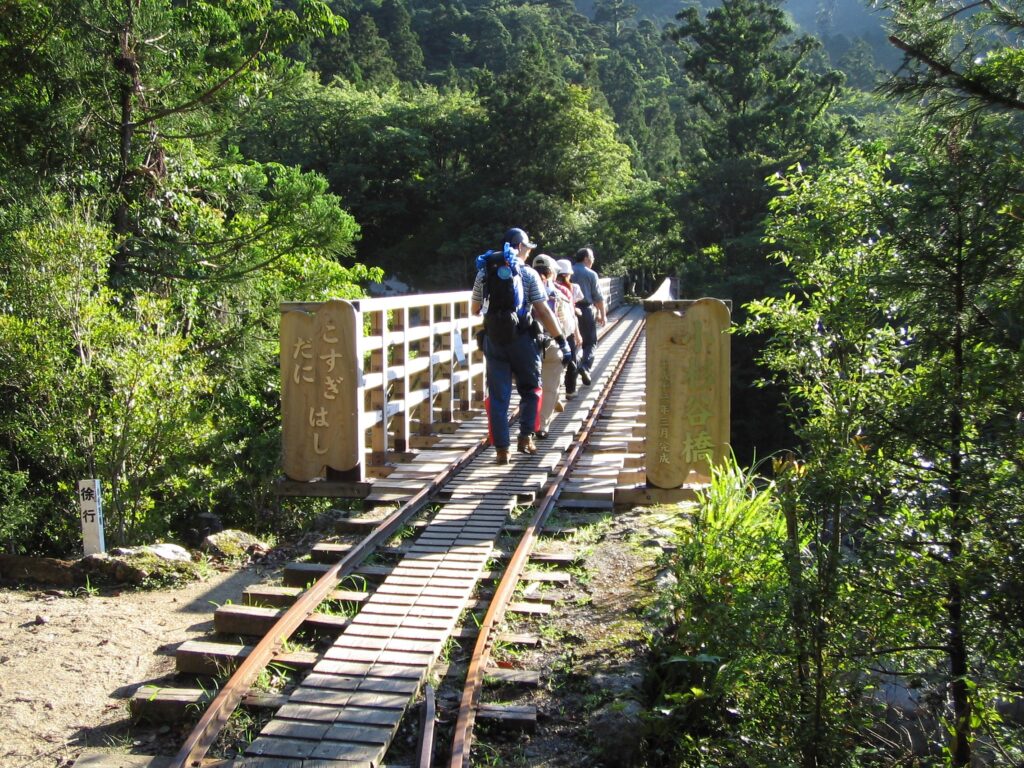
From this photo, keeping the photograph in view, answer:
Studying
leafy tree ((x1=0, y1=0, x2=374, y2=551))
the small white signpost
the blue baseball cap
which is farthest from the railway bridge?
leafy tree ((x1=0, y1=0, x2=374, y2=551))

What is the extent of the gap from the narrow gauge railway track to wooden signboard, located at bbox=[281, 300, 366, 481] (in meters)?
0.77

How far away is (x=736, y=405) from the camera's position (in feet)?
110

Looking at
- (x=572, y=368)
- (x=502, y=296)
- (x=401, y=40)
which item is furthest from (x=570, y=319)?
(x=401, y=40)

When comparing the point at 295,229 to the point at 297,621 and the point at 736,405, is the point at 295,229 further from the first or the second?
the point at 736,405

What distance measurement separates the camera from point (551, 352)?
909 centimetres

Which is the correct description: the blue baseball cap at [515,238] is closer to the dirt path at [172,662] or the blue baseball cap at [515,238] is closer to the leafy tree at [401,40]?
the dirt path at [172,662]

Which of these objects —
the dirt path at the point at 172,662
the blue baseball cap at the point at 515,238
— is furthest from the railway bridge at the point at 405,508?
the blue baseball cap at the point at 515,238

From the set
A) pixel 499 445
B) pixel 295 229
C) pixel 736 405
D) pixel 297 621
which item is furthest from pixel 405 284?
pixel 297 621

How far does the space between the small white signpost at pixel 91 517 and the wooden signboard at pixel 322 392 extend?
4.68ft

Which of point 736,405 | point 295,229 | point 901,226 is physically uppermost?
point 295,229

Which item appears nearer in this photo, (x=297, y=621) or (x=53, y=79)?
(x=297, y=621)

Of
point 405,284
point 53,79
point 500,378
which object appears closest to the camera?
point 500,378

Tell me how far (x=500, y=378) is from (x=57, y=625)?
3.71 metres

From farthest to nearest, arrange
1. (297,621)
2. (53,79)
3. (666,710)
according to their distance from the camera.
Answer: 1. (53,79)
2. (297,621)
3. (666,710)
